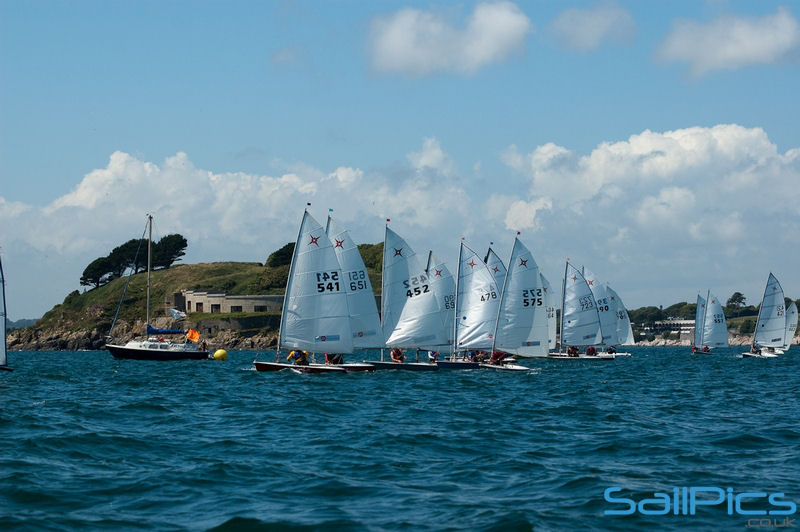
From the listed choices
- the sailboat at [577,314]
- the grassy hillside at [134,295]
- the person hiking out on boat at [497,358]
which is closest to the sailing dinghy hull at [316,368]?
the person hiking out on boat at [497,358]

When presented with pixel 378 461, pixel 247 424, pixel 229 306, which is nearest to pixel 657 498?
pixel 378 461

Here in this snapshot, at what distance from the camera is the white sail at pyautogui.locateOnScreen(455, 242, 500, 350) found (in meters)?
57.7

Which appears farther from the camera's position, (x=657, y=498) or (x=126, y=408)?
(x=126, y=408)

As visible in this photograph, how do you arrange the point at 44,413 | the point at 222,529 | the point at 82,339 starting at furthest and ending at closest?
the point at 82,339 < the point at 44,413 < the point at 222,529

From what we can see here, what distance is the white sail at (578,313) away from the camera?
3214 inches

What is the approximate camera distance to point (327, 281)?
48.1m

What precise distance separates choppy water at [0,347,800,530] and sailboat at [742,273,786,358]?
5577 centimetres

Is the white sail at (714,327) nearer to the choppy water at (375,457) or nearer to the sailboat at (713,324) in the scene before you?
the sailboat at (713,324)

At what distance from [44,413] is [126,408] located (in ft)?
9.47

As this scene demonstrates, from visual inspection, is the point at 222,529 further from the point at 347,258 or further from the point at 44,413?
the point at 347,258

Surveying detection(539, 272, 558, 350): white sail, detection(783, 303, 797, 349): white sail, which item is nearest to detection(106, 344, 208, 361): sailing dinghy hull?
detection(539, 272, 558, 350): white sail

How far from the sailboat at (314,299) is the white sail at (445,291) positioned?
1053 centimetres

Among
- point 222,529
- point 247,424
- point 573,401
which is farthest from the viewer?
point 573,401

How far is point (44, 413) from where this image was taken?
30.5 m
